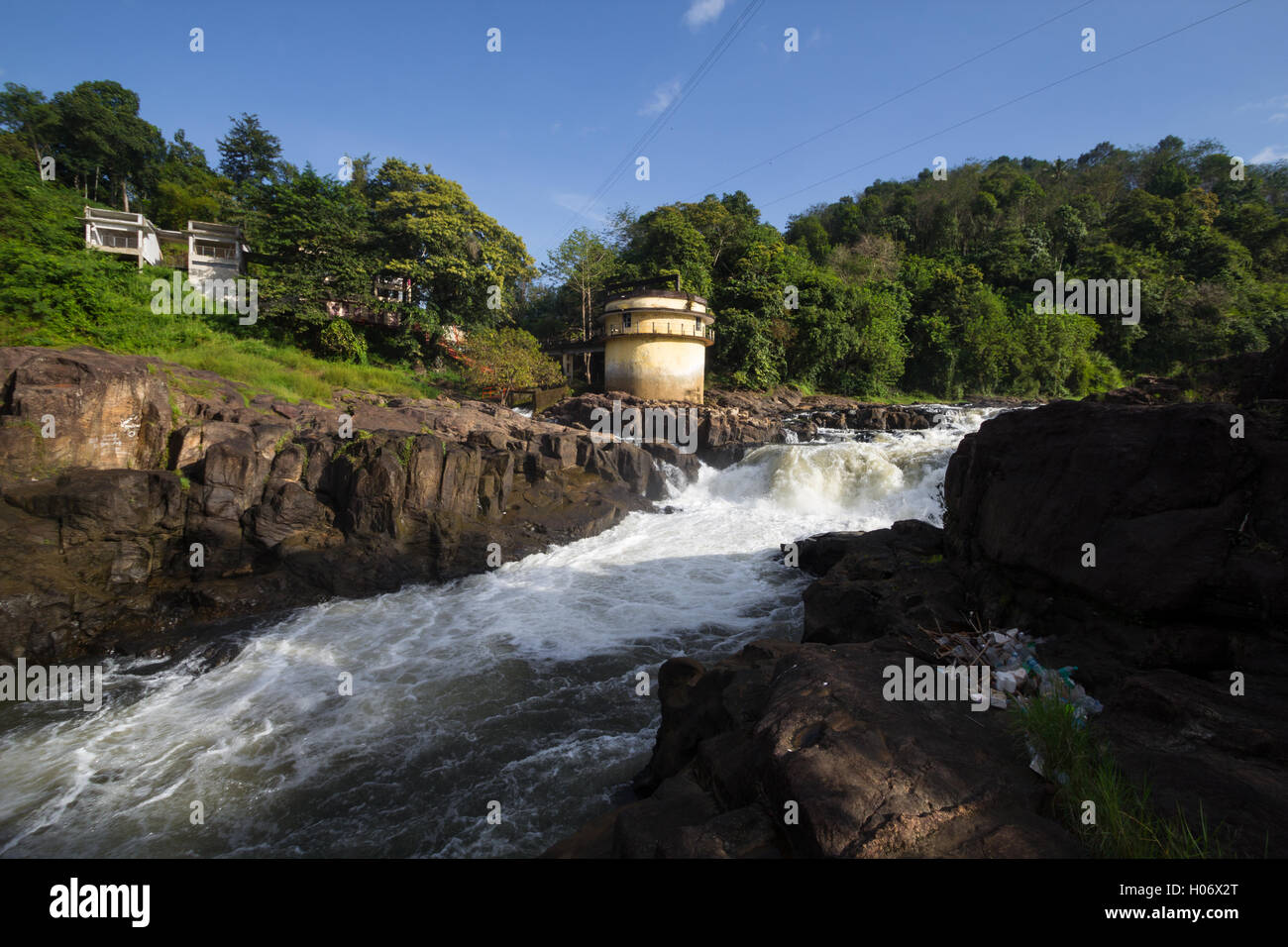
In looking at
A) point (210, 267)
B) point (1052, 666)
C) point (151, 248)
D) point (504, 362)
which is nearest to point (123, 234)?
point (151, 248)

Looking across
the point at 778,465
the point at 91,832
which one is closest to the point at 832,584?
the point at 91,832

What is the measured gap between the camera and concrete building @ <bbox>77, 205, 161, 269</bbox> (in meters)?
25.5

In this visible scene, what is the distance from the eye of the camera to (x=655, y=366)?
25.4 metres

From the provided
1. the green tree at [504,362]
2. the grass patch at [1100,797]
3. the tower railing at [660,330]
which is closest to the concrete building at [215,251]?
the green tree at [504,362]

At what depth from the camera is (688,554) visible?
1252 cm

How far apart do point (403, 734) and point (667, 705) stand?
3.39 meters

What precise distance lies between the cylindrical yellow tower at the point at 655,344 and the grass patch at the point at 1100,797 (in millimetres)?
22795

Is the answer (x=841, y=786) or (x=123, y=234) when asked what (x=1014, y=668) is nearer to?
(x=841, y=786)

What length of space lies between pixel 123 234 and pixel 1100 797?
41043 mm

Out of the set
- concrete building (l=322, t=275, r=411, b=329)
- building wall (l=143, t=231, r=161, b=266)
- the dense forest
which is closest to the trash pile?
the dense forest

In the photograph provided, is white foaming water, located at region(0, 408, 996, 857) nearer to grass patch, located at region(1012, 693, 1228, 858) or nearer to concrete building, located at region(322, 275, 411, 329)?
grass patch, located at region(1012, 693, 1228, 858)

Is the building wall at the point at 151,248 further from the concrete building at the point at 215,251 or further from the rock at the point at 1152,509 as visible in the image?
the rock at the point at 1152,509

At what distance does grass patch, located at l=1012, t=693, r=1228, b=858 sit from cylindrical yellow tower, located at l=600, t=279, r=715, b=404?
22.8 metres
